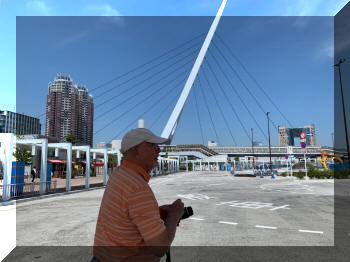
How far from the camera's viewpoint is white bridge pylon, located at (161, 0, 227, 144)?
25.8m

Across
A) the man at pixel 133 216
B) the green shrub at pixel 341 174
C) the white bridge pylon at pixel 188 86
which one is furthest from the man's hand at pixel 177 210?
the green shrub at pixel 341 174

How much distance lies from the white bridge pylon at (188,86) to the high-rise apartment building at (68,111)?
7856cm

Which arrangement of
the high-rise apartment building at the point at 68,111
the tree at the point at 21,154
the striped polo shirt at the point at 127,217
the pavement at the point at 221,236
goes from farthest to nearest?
the high-rise apartment building at the point at 68,111 → the tree at the point at 21,154 → the pavement at the point at 221,236 → the striped polo shirt at the point at 127,217

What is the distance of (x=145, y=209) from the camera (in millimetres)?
1588

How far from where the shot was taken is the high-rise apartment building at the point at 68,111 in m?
101

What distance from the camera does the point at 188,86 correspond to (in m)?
28.7

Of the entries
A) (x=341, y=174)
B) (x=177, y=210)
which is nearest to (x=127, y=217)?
(x=177, y=210)

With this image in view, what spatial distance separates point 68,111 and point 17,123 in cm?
7504

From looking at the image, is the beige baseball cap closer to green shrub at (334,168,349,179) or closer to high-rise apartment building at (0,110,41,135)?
green shrub at (334,168,349,179)

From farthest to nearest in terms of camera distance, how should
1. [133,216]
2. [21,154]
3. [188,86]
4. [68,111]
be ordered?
[68,111]
[21,154]
[188,86]
[133,216]

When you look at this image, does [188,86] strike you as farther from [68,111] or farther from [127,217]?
[68,111]

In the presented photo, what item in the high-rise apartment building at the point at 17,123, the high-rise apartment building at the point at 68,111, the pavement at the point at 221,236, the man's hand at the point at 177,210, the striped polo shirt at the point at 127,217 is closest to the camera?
the striped polo shirt at the point at 127,217

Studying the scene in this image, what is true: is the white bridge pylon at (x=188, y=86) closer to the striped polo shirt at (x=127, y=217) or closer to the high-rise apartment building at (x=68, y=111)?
the striped polo shirt at (x=127, y=217)

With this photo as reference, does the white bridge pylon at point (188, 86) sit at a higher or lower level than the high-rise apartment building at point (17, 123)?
lower
